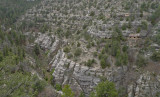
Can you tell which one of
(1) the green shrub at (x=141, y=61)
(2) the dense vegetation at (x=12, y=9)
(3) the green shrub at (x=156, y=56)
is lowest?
(1) the green shrub at (x=141, y=61)

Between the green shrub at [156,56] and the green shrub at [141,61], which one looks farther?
the green shrub at [141,61]

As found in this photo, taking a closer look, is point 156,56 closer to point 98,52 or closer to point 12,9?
point 98,52

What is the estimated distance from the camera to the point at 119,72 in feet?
99.9

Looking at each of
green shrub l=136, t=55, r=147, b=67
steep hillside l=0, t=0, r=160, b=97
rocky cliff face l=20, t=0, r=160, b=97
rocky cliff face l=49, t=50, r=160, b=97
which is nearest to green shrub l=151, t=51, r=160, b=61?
steep hillside l=0, t=0, r=160, b=97

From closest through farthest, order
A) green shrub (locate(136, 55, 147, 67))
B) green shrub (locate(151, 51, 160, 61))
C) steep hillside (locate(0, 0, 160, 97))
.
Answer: steep hillside (locate(0, 0, 160, 97)), green shrub (locate(151, 51, 160, 61)), green shrub (locate(136, 55, 147, 67))

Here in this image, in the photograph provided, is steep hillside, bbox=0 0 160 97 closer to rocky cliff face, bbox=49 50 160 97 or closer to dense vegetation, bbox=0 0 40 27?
rocky cliff face, bbox=49 50 160 97

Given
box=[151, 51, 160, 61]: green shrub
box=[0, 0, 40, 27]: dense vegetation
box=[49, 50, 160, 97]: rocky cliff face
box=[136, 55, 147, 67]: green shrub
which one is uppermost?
box=[0, 0, 40, 27]: dense vegetation

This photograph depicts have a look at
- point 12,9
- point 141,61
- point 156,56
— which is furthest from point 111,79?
point 12,9

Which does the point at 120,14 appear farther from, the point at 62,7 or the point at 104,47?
the point at 62,7

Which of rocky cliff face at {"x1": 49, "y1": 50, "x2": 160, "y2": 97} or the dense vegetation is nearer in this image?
rocky cliff face at {"x1": 49, "y1": 50, "x2": 160, "y2": 97}

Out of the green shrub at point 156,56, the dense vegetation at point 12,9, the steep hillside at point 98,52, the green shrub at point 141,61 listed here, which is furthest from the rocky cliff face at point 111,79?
the dense vegetation at point 12,9

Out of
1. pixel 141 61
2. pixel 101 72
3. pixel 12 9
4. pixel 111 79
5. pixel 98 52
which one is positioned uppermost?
pixel 12 9

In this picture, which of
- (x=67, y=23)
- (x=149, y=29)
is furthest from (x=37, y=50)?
(x=149, y=29)

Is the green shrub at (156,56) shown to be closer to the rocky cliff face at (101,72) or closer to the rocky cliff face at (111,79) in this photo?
the rocky cliff face at (101,72)
